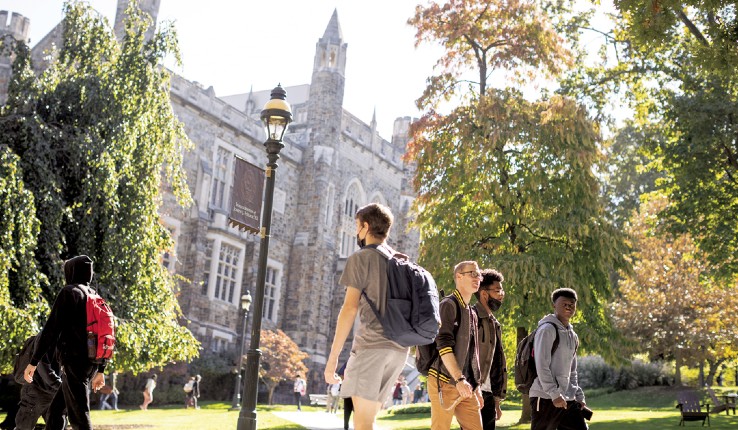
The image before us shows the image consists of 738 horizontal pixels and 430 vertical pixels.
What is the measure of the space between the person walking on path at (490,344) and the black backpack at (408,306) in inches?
74.3

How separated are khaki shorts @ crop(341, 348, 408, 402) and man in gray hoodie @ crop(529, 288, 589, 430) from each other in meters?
2.26

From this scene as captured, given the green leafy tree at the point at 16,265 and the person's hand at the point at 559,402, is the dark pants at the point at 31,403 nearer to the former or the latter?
→ the person's hand at the point at 559,402

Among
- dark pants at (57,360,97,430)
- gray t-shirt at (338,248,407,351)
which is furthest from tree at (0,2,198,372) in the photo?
gray t-shirt at (338,248,407,351)

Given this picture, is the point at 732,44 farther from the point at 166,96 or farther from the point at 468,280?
the point at 166,96

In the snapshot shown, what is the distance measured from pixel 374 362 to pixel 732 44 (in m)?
8.51

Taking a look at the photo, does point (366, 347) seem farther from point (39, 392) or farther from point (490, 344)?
point (39, 392)

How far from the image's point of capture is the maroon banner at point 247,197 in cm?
1269

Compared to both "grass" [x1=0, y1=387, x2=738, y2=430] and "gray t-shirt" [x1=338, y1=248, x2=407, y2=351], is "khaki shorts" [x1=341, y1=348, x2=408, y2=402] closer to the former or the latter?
"gray t-shirt" [x1=338, y1=248, x2=407, y2=351]

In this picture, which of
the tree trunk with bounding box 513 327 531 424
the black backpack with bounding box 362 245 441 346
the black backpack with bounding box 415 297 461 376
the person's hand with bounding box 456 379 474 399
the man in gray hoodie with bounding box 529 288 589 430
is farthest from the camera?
the tree trunk with bounding box 513 327 531 424

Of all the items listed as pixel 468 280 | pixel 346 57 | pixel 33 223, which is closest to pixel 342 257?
pixel 346 57

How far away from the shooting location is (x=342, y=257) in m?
36.6

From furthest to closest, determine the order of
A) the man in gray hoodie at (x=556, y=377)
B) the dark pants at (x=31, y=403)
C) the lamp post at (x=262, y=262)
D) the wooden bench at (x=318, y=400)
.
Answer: the wooden bench at (x=318, y=400) < the lamp post at (x=262, y=262) < the dark pants at (x=31, y=403) < the man in gray hoodie at (x=556, y=377)

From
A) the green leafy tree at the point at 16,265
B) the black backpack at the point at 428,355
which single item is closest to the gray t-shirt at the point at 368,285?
the black backpack at the point at 428,355

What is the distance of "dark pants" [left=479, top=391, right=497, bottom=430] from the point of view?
6711 millimetres
